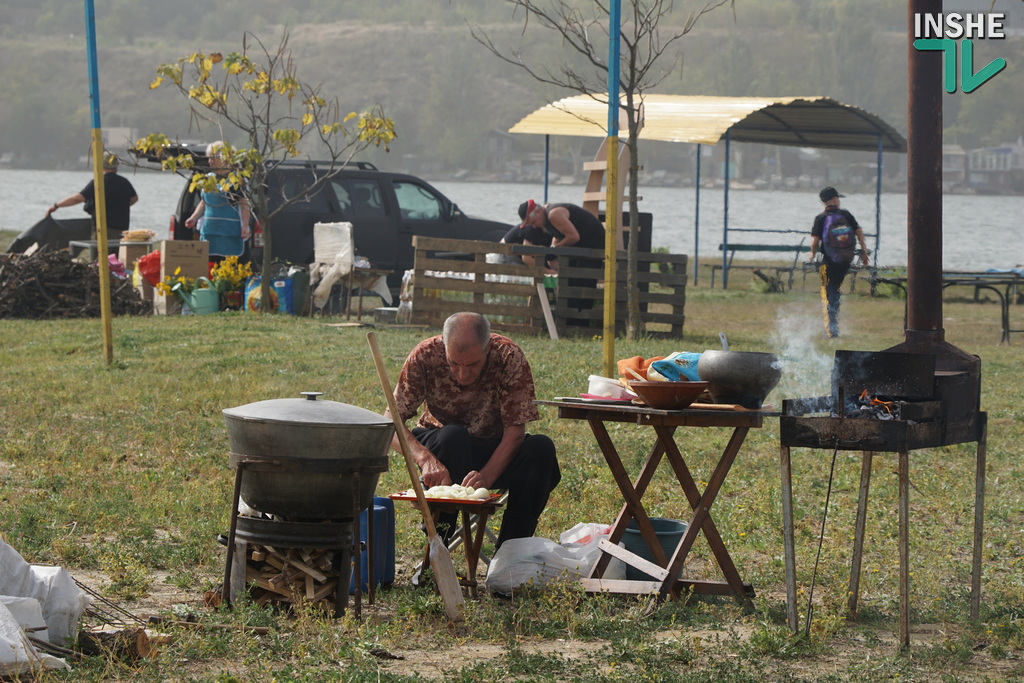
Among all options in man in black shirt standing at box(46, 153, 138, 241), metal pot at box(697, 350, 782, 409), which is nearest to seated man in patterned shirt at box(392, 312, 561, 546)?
metal pot at box(697, 350, 782, 409)

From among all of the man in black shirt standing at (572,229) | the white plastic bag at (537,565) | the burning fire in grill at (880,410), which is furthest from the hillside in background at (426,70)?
the burning fire in grill at (880,410)

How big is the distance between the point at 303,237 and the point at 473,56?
119 m

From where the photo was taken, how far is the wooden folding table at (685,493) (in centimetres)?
576

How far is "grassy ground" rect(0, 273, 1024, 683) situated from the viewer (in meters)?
4.93

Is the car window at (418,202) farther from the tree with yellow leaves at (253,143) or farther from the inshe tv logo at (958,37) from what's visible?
the inshe tv logo at (958,37)

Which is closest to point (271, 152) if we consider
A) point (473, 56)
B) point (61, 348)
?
point (61, 348)

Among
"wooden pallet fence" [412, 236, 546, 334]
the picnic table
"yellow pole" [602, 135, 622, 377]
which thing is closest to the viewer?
"yellow pole" [602, 135, 622, 377]

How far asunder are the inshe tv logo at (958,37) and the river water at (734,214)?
1051 inches

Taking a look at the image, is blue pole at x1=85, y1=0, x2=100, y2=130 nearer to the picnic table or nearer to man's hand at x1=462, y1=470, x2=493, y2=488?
man's hand at x1=462, y1=470, x2=493, y2=488

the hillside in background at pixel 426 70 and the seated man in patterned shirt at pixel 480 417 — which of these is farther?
the hillside in background at pixel 426 70

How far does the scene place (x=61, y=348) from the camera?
13.8 metres

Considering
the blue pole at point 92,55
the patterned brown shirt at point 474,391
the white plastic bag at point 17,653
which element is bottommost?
the white plastic bag at point 17,653

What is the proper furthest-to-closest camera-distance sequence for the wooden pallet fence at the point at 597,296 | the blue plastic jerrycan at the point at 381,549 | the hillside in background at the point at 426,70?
the hillside in background at the point at 426,70, the wooden pallet fence at the point at 597,296, the blue plastic jerrycan at the point at 381,549

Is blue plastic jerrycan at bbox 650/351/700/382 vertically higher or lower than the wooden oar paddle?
higher
